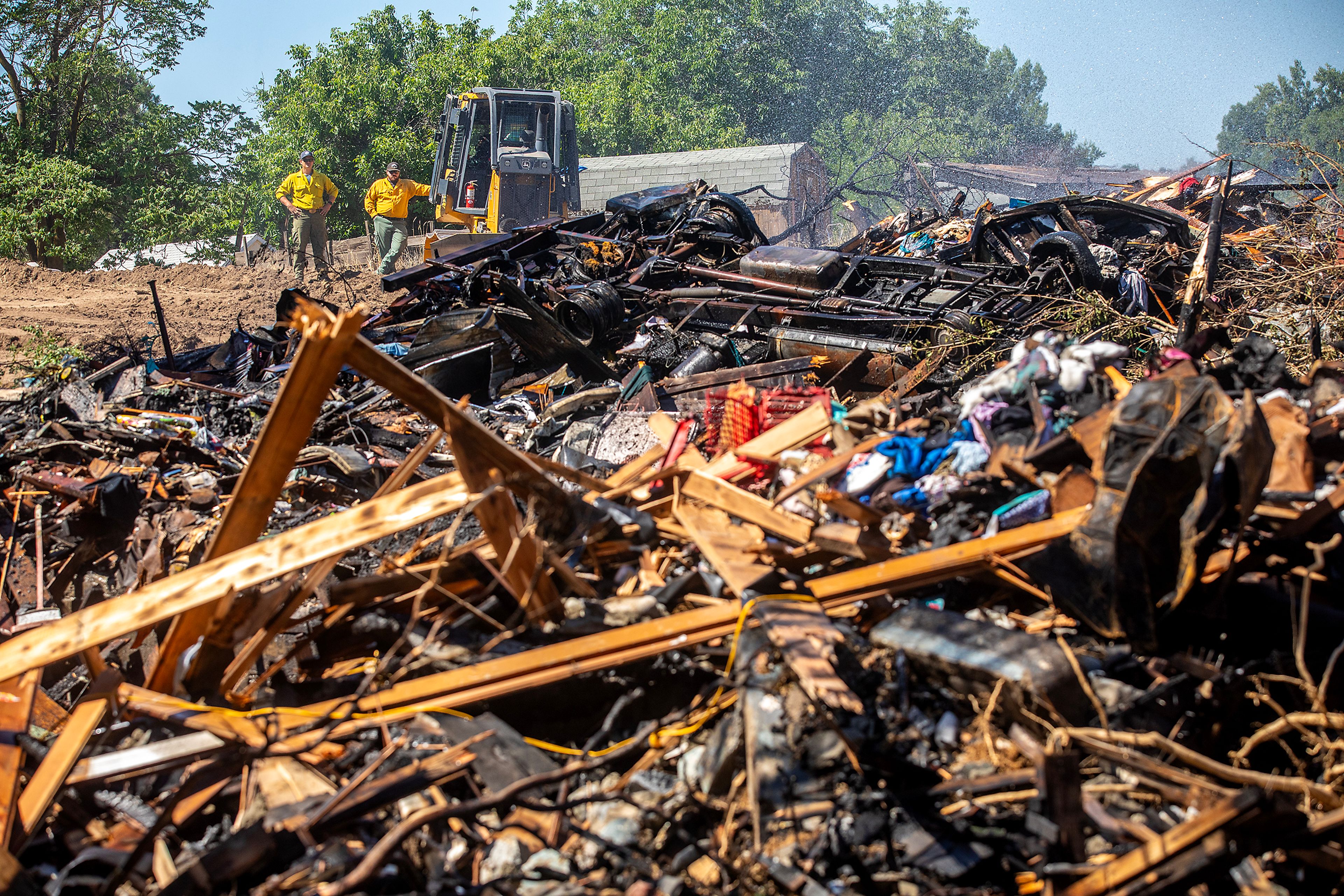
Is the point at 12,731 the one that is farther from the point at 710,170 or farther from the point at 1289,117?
the point at 1289,117

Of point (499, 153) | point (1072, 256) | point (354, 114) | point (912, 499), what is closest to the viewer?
point (912, 499)

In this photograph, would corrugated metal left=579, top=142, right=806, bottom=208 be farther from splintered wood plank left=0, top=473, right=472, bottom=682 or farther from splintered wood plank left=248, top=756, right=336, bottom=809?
splintered wood plank left=248, top=756, right=336, bottom=809

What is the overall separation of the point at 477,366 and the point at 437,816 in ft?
17.9

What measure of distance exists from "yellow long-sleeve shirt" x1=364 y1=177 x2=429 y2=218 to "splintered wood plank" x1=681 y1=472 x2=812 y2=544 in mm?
11909

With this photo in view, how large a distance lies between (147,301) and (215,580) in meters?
11.0

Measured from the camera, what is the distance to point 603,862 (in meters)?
2.36

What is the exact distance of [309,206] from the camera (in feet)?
41.8

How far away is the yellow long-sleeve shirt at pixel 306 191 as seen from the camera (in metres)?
12.6

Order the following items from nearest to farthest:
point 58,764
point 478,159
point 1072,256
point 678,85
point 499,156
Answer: point 58,764 < point 1072,256 < point 499,156 < point 478,159 < point 678,85

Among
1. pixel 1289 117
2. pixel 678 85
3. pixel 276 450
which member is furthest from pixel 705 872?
pixel 1289 117

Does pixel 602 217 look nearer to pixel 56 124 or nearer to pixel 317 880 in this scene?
pixel 317 880

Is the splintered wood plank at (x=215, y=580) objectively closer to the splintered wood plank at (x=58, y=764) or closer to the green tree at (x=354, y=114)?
the splintered wood plank at (x=58, y=764)

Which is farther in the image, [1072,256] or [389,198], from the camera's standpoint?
[389,198]

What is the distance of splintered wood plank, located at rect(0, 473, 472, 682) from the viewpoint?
8.72 feet
